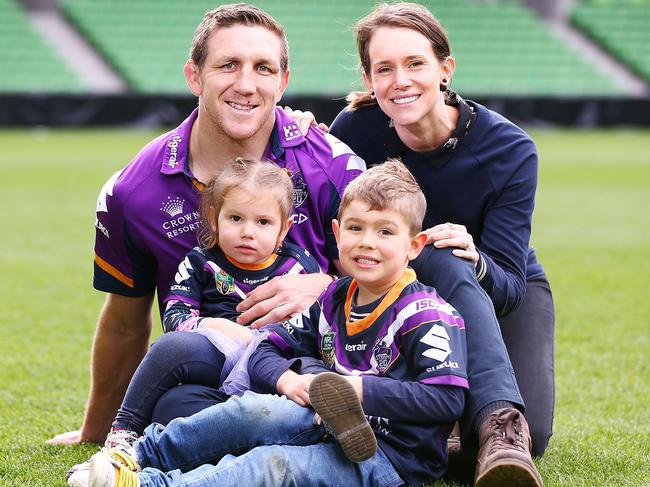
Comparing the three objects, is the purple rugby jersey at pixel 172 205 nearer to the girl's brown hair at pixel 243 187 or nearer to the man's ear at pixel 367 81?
the girl's brown hair at pixel 243 187

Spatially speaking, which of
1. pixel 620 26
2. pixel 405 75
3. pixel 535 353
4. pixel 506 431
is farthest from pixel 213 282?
pixel 620 26

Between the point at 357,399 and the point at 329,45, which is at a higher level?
the point at 357,399

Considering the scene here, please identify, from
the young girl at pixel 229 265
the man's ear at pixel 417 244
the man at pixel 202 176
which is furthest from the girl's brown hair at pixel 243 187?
the man's ear at pixel 417 244

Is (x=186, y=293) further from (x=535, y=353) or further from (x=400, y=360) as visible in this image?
(x=535, y=353)

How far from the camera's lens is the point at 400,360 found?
317 cm

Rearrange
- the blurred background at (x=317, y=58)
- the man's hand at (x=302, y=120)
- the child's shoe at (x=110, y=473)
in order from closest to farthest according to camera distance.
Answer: the child's shoe at (x=110, y=473) → the man's hand at (x=302, y=120) → the blurred background at (x=317, y=58)

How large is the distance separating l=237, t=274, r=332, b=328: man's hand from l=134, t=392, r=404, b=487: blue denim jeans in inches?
16.6

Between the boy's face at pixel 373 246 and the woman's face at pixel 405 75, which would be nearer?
the boy's face at pixel 373 246

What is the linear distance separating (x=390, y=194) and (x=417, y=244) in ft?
0.64

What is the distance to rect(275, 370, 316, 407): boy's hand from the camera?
10.4 feet

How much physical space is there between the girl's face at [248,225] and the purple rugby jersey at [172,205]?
216mm

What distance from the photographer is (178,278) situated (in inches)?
142

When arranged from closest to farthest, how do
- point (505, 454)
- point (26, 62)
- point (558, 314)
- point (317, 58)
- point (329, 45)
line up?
1. point (505, 454)
2. point (558, 314)
3. point (26, 62)
4. point (317, 58)
5. point (329, 45)

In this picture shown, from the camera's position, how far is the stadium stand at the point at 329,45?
23.8 meters
